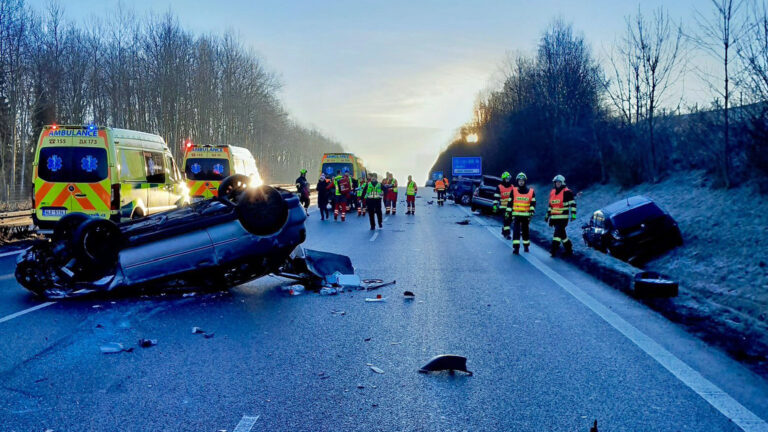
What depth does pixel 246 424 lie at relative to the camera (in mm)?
3766

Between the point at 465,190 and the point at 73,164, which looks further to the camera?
the point at 465,190

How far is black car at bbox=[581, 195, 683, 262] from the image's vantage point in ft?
40.7

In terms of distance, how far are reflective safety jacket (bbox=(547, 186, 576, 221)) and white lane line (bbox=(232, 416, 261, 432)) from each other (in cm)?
970

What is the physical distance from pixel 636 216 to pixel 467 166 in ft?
152

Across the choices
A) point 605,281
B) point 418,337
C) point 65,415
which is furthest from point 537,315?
point 65,415

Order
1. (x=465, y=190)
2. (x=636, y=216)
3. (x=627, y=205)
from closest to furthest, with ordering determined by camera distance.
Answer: (x=636, y=216) < (x=627, y=205) < (x=465, y=190)

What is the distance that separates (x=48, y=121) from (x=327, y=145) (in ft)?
468

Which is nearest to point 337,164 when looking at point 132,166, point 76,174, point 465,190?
point 465,190

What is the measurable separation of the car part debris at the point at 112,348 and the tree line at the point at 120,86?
3408 cm

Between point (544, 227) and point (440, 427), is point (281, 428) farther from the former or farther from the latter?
point (544, 227)

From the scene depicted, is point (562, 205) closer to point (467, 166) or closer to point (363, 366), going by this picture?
point (363, 366)

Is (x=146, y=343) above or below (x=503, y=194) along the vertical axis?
below

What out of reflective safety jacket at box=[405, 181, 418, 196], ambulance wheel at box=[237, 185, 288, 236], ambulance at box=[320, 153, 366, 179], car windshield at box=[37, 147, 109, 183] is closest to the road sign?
ambulance at box=[320, 153, 366, 179]

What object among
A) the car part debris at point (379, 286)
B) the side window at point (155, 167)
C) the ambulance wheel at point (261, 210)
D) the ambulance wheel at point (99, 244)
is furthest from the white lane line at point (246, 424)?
the side window at point (155, 167)
